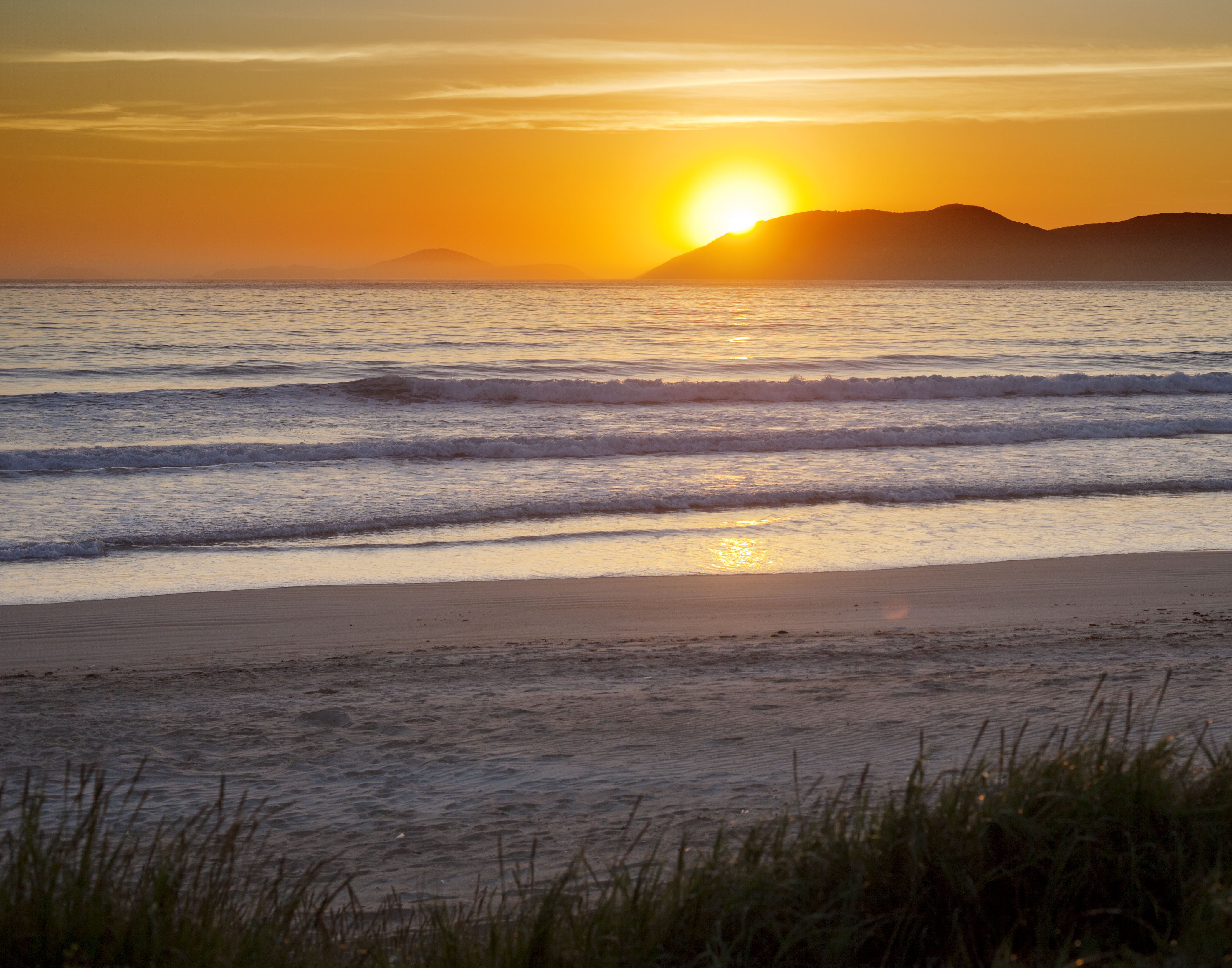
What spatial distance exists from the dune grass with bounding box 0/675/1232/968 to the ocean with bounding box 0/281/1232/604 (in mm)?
6604

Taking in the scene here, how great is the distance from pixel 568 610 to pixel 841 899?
5.79 m

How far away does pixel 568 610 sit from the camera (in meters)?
8.27

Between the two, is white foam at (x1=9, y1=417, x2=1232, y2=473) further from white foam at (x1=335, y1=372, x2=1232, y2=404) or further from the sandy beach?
the sandy beach

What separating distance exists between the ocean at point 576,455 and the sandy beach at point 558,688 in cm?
110

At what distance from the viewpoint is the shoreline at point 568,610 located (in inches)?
289

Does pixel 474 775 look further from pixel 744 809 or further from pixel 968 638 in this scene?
pixel 968 638

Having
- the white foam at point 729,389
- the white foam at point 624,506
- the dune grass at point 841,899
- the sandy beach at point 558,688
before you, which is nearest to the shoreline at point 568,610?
the sandy beach at point 558,688

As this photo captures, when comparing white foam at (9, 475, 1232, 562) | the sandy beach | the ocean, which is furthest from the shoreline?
white foam at (9, 475, 1232, 562)

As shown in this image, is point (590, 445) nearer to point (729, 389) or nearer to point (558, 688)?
point (729, 389)

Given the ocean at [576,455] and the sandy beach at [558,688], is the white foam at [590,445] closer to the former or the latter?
the ocean at [576,455]

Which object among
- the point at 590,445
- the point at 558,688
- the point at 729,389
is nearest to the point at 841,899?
the point at 558,688

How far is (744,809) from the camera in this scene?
4.16 metres

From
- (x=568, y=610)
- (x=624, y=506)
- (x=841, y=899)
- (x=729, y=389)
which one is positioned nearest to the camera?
(x=841, y=899)

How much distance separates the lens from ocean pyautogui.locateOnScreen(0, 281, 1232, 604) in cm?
1035
